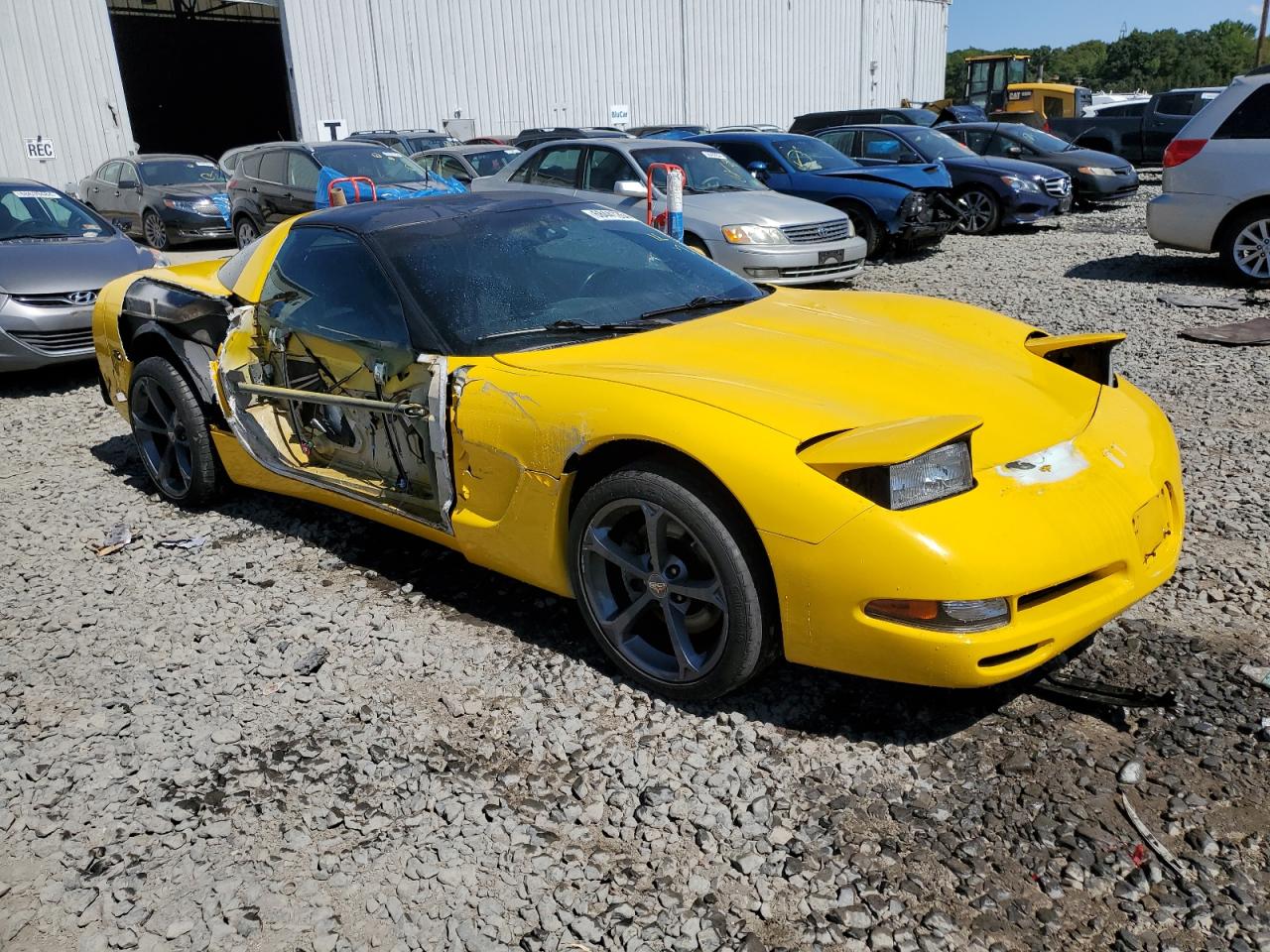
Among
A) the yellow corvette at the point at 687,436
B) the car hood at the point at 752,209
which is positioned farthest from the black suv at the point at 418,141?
the yellow corvette at the point at 687,436

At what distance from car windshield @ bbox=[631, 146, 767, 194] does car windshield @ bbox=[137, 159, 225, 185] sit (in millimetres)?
9386

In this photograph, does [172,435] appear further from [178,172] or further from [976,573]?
[178,172]

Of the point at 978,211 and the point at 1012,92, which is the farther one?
the point at 1012,92

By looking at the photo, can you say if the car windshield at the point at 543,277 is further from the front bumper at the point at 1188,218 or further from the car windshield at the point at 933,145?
the car windshield at the point at 933,145

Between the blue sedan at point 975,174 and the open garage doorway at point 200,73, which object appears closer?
the blue sedan at point 975,174

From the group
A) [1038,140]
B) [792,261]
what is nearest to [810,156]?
[792,261]

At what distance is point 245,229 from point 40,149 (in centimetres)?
833

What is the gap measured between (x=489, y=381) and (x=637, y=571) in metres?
0.80

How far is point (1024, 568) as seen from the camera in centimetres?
245

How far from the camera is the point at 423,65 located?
24.5 meters

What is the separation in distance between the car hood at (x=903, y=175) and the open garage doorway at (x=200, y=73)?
27.7 meters

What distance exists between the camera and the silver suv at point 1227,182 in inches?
343

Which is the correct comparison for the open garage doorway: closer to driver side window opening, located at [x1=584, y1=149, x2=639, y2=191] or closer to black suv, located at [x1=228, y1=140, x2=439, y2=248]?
black suv, located at [x1=228, y1=140, x2=439, y2=248]

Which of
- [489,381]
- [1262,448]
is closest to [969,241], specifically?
[1262,448]
